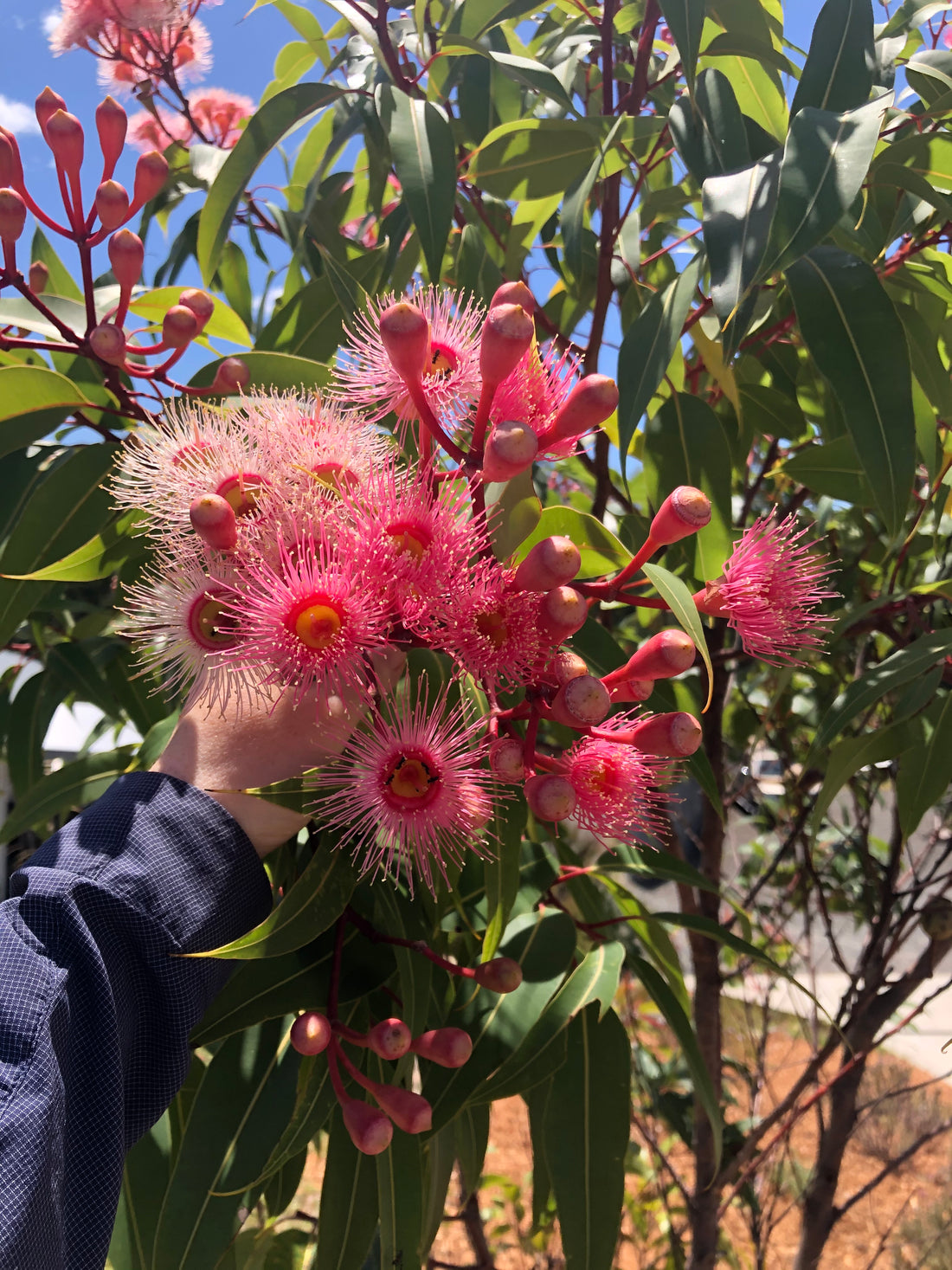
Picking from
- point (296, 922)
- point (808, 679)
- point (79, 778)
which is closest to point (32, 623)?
point (79, 778)

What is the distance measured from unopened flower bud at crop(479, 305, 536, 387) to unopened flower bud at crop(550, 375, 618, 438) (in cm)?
4

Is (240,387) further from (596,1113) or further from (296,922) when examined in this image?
(596,1113)

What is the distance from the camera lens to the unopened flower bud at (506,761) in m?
0.56

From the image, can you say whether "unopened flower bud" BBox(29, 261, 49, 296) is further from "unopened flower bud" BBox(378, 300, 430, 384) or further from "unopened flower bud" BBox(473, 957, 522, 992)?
"unopened flower bud" BBox(473, 957, 522, 992)

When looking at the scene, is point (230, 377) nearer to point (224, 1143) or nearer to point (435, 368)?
point (435, 368)

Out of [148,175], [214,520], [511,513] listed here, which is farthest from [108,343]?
[511,513]

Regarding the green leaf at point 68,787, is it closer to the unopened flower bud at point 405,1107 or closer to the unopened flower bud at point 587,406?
the unopened flower bud at point 405,1107

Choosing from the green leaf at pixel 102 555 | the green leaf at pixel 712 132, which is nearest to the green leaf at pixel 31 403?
the green leaf at pixel 102 555

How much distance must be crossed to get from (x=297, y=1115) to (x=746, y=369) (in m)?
0.83

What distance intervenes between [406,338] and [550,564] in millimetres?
167

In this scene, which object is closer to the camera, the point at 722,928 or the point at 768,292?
the point at 768,292

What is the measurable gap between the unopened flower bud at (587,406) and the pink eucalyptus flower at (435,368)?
0.10 m

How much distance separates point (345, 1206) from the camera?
2.74 ft

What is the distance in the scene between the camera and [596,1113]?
0.87 m
